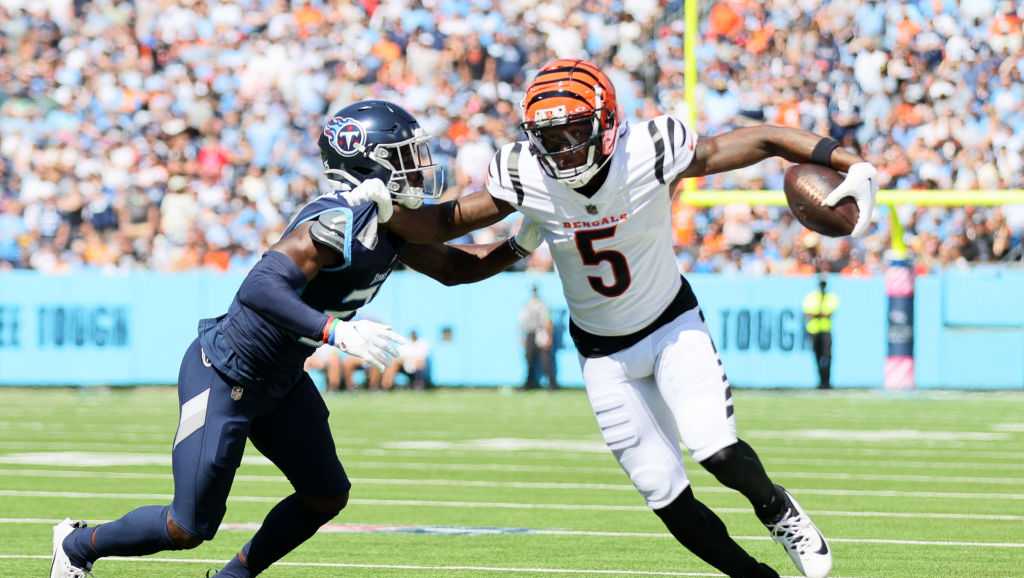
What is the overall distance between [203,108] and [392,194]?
16.6 meters

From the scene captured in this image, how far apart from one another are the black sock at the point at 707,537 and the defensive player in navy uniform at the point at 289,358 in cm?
101

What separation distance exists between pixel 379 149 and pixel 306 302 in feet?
1.72

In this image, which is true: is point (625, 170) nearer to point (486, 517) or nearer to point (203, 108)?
point (486, 517)

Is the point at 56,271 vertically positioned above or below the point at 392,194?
below

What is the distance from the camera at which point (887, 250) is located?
20156mm

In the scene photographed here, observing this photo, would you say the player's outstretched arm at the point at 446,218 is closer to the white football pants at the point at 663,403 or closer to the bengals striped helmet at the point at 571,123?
the bengals striped helmet at the point at 571,123

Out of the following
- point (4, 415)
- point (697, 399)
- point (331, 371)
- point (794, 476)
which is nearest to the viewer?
point (697, 399)

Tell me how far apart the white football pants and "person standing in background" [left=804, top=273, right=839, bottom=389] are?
13.7 metres

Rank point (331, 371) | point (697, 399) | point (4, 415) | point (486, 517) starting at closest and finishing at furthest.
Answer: point (697, 399) < point (486, 517) < point (4, 415) < point (331, 371)

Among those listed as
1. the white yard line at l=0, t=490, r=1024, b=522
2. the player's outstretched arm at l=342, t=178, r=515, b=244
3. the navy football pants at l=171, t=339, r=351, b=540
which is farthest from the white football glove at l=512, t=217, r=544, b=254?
the white yard line at l=0, t=490, r=1024, b=522

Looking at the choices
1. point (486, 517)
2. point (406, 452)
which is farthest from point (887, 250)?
point (486, 517)

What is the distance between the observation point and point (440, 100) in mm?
21562

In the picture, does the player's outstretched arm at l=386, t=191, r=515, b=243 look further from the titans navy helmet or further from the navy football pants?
the navy football pants

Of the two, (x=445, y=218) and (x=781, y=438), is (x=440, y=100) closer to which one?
(x=781, y=438)
